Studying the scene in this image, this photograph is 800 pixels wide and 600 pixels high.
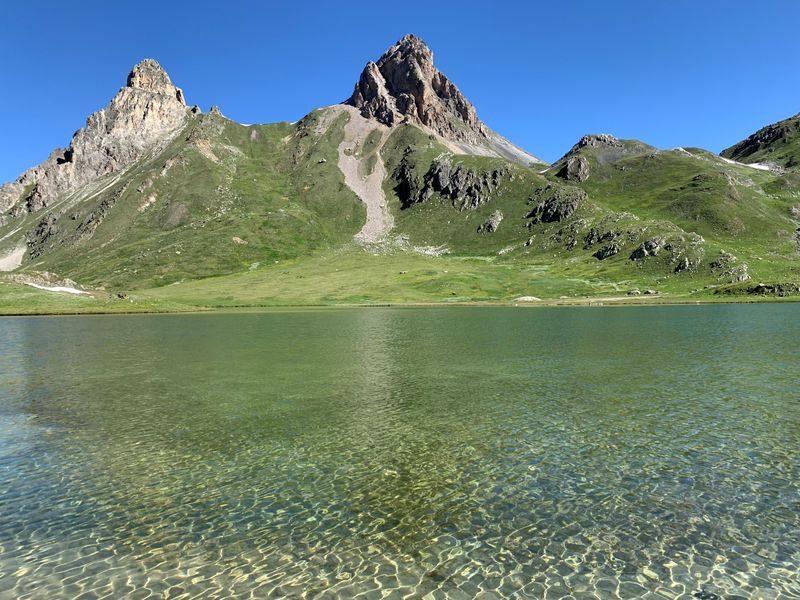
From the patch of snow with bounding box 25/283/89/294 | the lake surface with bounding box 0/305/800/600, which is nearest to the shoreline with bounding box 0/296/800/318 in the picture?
the patch of snow with bounding box 25/283/89/294

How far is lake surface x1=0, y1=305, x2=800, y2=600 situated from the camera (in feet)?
50.3

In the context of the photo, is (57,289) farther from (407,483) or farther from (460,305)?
(407,483)

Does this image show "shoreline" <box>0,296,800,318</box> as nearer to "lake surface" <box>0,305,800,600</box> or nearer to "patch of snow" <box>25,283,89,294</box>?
"patch of snow" <box>25,283,89,294</box>

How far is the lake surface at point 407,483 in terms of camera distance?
15336 mm

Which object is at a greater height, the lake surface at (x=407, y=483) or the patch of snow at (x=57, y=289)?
the patch of snow at (x=57, y=289)

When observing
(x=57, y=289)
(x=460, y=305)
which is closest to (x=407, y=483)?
(x=460, y=305)

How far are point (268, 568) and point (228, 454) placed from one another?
38.3 feet

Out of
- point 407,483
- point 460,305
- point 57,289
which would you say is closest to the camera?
point 407,483

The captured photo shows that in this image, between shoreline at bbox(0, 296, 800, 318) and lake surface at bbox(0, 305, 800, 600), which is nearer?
lake surface at bbox(0, 305, 800, 600)

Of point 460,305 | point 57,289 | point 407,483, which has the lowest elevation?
point 407,483

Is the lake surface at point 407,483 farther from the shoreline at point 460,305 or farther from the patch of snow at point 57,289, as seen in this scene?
the patch of snow at point 57,289

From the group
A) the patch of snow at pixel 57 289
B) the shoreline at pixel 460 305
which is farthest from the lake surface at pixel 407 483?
the patch of snow at pixel 57 289

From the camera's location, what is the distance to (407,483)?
22.3m

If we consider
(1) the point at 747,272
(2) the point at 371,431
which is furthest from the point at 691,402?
(1) the point at 747,272
